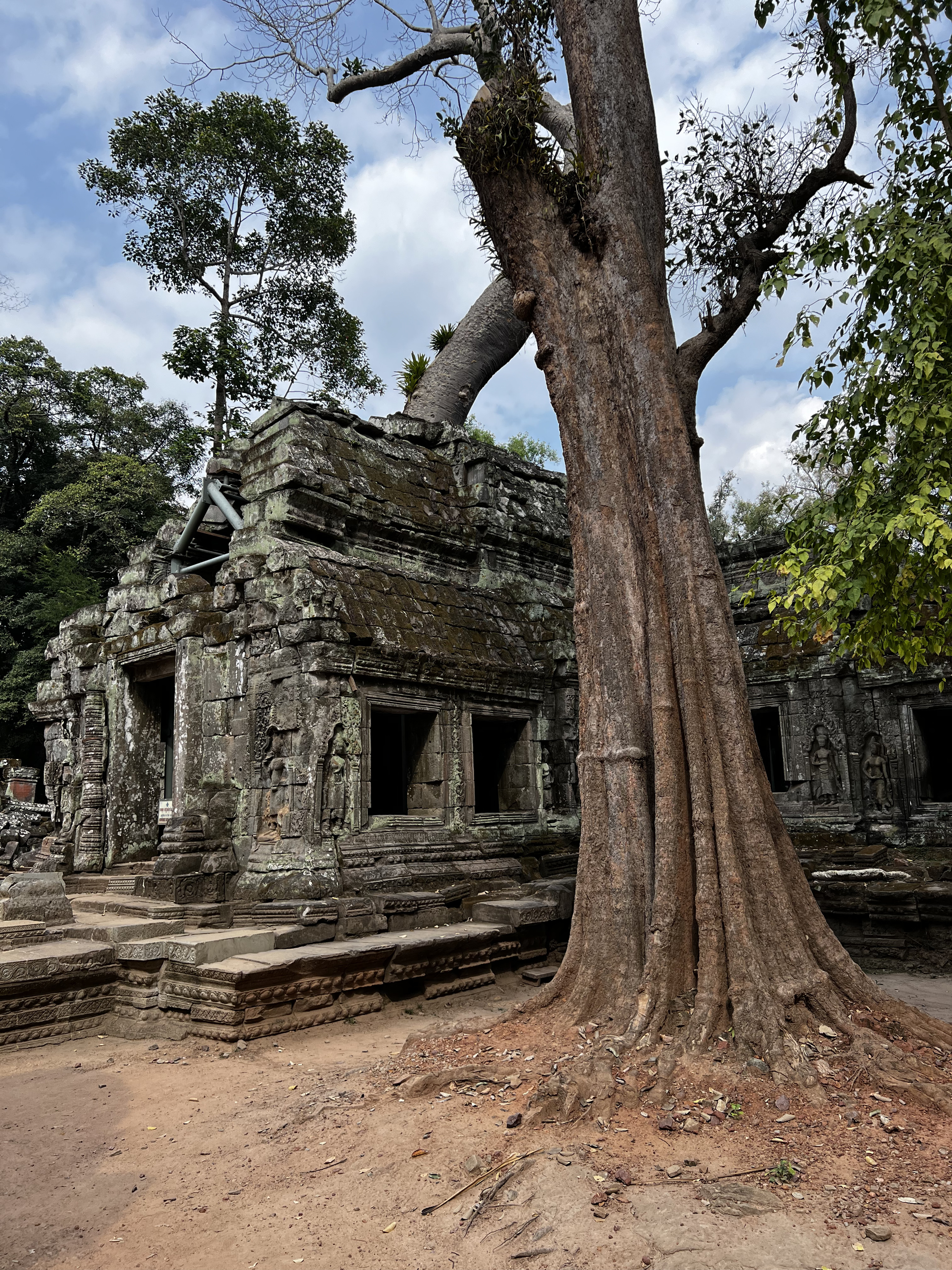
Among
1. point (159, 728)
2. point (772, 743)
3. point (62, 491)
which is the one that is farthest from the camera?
point (62, 491)

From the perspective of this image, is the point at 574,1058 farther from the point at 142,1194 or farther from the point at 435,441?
the point at 435,441

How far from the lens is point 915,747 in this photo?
8641mm

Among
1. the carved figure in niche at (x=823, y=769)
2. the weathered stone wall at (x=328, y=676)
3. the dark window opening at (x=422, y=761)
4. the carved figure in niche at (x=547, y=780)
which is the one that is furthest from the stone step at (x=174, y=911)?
the carved figure in niche at (x=823, y=769)

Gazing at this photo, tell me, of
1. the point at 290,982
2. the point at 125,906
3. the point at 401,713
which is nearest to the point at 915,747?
the point at 401,713

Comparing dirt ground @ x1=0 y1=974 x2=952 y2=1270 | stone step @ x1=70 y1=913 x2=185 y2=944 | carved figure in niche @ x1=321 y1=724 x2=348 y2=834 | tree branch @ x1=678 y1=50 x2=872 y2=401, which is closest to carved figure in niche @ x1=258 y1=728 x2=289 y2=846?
A: carved figure in niche @ x1=321 y1=724 x2=348 y2=834

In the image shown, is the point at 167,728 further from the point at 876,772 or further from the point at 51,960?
the point at 876,772

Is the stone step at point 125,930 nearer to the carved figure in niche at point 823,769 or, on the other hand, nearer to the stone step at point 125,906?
the stone step at point 125,906

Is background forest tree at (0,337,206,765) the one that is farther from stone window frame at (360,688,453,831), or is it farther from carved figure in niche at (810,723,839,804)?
carved figure in niche at (810,723,839,804)

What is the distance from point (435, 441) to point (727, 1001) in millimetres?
7810

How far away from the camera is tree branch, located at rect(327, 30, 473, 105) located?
8586mm

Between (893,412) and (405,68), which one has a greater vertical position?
(405,68)

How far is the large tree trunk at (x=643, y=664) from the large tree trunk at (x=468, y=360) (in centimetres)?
1161

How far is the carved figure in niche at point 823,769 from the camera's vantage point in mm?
8984

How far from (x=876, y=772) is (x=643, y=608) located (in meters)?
4.90
